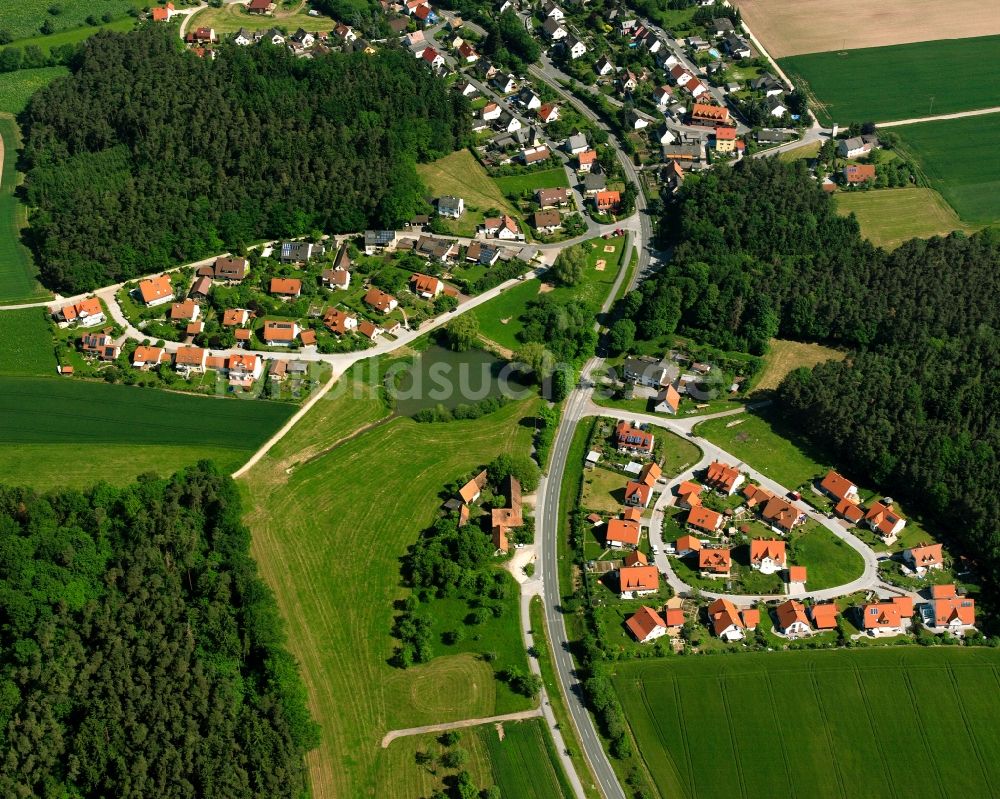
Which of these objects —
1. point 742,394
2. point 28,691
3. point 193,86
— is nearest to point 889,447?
point 742,394

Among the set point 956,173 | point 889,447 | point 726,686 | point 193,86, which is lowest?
point 726,686

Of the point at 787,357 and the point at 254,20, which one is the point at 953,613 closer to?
the point at 787,357

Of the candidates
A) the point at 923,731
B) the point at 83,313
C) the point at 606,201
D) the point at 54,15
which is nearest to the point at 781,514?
the point at 923,731

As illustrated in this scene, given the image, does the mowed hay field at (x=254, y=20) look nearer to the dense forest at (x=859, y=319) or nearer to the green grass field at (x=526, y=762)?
the dense forest at (x=859, y=319)

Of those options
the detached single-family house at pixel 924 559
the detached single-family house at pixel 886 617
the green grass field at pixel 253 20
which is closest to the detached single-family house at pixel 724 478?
the detached single-family house at pixel 924 559

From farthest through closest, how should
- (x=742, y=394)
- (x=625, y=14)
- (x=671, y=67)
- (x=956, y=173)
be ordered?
(x=625, y=14) → (x=671, y=67) → (x=956, y=173) → (x=742, y=394)

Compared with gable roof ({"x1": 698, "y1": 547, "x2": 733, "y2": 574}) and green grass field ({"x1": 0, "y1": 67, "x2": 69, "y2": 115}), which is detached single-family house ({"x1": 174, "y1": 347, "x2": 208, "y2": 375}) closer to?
gable roof ({"x1": 698, "y1": 547, "x2": 733, "y2": 574})

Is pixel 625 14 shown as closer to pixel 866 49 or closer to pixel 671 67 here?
pixel 671 67
